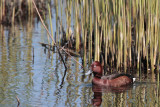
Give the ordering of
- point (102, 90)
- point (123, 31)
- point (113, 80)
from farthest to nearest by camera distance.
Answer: point (123, 31) → point (113, 80) → point (102, 90)

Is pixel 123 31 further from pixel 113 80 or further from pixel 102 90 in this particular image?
pixel 102 90

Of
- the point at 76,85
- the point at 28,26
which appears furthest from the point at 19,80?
Answer: the point at 28,26

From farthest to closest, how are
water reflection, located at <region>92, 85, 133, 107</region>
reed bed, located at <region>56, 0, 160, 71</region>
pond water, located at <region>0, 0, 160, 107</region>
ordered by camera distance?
reed bed, located at <region>56, 0, 160, 71</region> < water reflection, located at <region>92, 85, 133, 107</region> < pond water, located at <region>0, 0, 160, 107</region>

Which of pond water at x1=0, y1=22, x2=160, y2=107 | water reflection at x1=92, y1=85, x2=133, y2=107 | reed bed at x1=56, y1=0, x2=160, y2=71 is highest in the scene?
reed bed at x1=56, y1=0, x2=160, y2=71

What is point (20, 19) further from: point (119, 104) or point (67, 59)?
point (119, 104)

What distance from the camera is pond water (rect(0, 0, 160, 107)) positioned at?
7.03 metres

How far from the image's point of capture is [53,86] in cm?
819

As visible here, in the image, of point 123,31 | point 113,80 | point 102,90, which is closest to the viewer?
point 102,90

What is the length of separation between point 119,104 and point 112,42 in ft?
8.63

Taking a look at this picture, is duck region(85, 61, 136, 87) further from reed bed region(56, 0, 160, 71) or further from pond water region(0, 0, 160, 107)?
reed bed region(56, 0, 160, 71)

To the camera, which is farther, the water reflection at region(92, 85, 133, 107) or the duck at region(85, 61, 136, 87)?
the duck at region(85, 61, 136, 87)

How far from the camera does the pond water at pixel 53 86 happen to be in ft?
23.1

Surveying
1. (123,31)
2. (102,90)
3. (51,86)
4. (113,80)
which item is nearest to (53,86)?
(51,86)

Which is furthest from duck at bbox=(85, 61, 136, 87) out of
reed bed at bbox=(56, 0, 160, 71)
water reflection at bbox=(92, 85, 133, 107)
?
reed bed at bbox=(56, 0, 160, 71)
